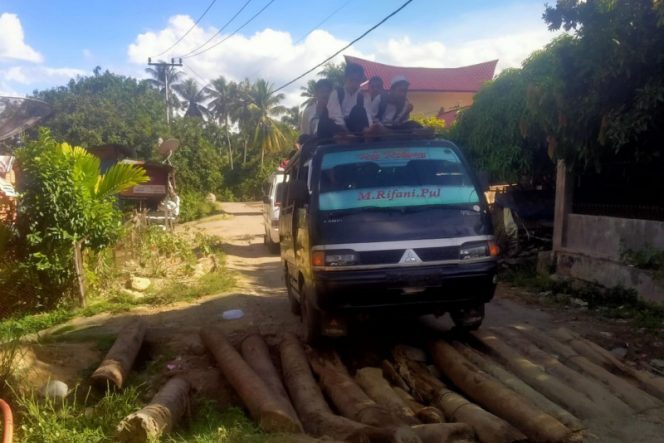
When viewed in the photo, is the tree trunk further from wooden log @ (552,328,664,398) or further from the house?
the house

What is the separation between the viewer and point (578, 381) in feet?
15.8

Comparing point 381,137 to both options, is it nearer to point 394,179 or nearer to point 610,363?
point 394,179

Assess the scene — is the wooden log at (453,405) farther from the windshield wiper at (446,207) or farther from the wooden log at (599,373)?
the windshield wiper at (446,207)

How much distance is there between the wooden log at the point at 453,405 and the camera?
3885 millimetres

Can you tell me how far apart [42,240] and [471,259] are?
6388mm

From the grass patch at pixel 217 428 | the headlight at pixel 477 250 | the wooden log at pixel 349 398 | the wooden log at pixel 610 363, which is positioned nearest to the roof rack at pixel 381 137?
the headlight at pixel 477 250

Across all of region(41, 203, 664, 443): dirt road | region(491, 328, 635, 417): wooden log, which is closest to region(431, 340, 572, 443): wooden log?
region(41, 203, 664, 443): dirt road

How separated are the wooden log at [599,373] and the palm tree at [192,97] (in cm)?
5484

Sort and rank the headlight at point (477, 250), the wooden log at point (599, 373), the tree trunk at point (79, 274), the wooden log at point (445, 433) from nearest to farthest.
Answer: the wooden log at point (445, 433) → the wooden log at point (599, 373) → the headlight at point (477, 250) → the tree trunk at point (79, 274)

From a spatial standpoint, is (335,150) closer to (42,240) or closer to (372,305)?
(372,305)

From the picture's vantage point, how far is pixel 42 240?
880 centimetres

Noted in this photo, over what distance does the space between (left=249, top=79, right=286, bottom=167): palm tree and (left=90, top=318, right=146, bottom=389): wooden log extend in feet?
136

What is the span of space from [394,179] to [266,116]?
4418 cm

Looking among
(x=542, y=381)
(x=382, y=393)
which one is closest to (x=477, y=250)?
(x=542, y=381)
